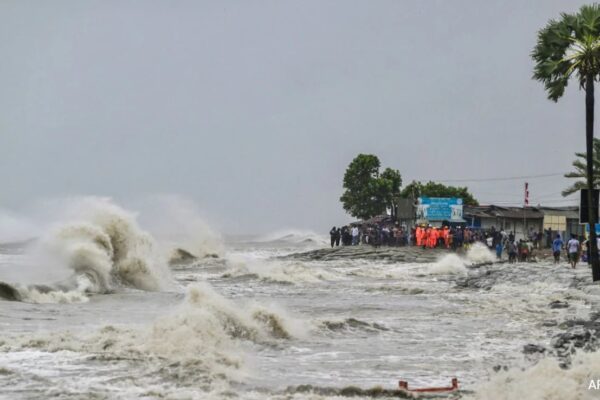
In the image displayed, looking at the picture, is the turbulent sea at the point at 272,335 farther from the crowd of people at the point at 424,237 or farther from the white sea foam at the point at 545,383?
the crowd of people at the point at 424,237

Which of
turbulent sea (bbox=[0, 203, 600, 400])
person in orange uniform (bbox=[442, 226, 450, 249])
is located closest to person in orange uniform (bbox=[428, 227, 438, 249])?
person in orange uniform (bbox=[442, 226, 450, 249])

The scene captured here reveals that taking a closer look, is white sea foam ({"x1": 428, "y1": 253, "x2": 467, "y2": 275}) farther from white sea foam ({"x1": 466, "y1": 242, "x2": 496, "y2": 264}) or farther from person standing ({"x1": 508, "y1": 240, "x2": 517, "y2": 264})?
white sea foam ({"x1": 466, "y1": 242, "x2": 496, "y2": 264})

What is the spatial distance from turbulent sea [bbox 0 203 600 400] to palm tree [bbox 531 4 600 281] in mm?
3184

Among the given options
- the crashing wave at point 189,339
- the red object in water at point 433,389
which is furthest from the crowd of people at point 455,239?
the red object in water at point 433,389

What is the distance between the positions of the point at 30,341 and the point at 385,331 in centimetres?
591

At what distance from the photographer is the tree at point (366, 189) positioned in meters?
73.7

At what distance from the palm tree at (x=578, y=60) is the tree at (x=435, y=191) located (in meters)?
52.8

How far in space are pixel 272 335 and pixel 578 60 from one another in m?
12.7

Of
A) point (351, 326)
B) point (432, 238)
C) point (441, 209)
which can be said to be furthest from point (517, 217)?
point (351, 326)

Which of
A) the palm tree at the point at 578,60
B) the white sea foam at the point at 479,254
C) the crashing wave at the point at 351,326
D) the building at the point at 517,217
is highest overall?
the palm tree at the point at 578,60

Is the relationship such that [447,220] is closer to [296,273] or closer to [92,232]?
[296,273]

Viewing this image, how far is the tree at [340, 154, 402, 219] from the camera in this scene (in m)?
73.7

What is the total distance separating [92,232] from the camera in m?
26.9

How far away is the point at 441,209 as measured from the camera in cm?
5319
